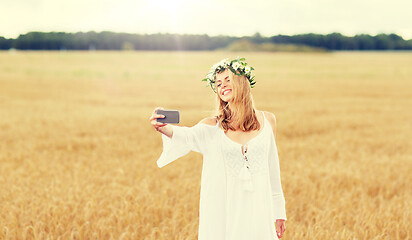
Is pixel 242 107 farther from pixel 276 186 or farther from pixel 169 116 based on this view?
pixel 276 186

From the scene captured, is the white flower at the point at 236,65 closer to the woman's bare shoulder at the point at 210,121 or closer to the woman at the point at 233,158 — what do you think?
the woman at the point at 233,158

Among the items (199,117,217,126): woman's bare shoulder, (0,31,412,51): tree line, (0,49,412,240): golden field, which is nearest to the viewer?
(199,117,217,126): woman's bare shoulder

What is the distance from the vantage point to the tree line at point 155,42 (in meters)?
110

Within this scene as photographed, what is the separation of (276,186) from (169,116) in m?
0.96

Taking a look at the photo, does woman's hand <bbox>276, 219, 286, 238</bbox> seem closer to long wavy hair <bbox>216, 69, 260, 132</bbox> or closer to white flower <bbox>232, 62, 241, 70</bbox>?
long wavy hair <bbox>216, 69, 260, 132</bbox>

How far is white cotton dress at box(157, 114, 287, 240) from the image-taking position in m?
2.51

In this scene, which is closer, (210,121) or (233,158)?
(233,158)

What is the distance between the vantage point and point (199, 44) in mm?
110438

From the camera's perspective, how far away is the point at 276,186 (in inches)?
108

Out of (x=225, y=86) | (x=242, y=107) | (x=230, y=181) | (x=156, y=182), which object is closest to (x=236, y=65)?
(x=225, y=86)

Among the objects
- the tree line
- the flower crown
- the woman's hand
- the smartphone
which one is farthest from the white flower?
the tree line

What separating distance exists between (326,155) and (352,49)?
126 metres

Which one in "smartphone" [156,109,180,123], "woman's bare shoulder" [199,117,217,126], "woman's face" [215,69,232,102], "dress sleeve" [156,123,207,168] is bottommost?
"dress sleeve" [156,123,207,168]

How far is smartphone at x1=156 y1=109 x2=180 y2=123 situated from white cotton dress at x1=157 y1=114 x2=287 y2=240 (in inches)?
8.9
